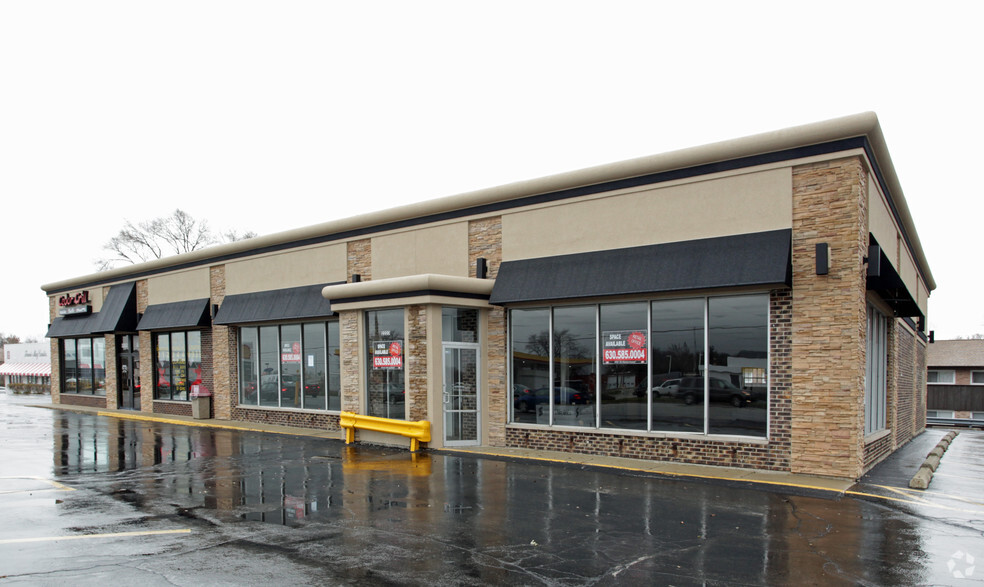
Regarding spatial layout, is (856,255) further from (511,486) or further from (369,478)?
(369,478)

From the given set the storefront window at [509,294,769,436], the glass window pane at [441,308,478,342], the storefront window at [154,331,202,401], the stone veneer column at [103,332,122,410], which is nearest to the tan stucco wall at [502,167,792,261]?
the storefront window at [509,294,769,436]

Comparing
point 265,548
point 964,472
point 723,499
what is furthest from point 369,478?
point 964,472

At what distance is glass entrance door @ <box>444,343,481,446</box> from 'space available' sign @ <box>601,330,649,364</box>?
3.19 meters

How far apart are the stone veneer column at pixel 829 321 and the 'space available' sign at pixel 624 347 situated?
274 cm

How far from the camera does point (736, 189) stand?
39.7ft

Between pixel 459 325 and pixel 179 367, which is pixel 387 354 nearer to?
pixel 459 325

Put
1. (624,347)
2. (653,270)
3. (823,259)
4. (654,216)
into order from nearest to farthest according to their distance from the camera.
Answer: (823,259)
(653,270)
(654,216)
(624,347)

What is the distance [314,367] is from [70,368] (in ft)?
63.7

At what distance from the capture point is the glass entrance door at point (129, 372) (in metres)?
27.3

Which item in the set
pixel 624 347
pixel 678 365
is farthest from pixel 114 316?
pixel 678 365

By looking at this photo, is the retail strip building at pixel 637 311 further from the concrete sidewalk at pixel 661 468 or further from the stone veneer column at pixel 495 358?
the concrete sidewalk at pixel 661 468

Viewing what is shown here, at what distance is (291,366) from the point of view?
20.2 metres

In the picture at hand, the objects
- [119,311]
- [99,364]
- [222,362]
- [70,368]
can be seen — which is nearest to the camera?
[222,362]

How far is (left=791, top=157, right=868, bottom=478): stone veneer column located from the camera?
35.7 feet
